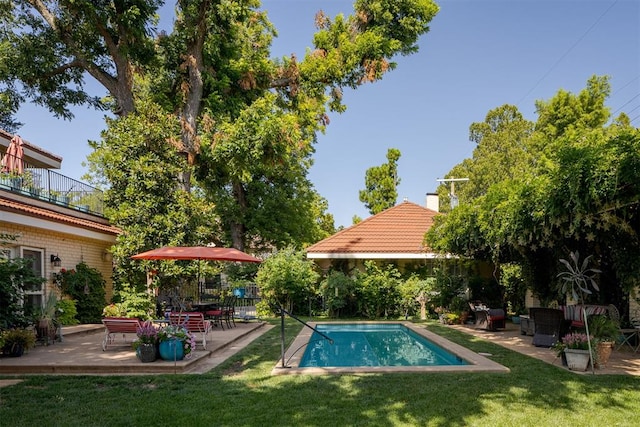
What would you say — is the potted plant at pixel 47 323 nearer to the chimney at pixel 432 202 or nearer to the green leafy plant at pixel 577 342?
the green leafy plant at pixel 577 342

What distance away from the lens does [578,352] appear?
7203 mm

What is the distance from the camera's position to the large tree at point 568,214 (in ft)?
23.4

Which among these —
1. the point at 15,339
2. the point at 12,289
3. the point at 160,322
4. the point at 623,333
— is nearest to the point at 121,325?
the point at 160,322

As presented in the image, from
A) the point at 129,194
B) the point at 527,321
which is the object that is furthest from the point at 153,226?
the point at 527,321

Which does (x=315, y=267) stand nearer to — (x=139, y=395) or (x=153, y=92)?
(x=153, y=92)

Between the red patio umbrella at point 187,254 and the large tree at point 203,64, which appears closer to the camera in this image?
the red patio umbrella at point 187,254

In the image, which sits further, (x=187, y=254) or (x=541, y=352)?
(x=187, y=254)

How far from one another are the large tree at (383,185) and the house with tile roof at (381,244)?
1113 cm

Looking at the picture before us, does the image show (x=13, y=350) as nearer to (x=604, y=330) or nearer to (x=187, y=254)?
(x=187, y=254)

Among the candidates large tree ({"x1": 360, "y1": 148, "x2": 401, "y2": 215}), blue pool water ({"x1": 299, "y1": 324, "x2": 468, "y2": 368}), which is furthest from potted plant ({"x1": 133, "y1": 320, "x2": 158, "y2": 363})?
large tree ({"x1": 360, "y1": 148, "x2": 401, "y2": 215})

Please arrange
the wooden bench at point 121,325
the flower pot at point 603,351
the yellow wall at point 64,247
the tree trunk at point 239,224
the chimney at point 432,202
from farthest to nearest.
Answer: the tree trunk at point 239,224 → the chimney at point 432,202 → the yellow wall at point 64,247 → the wooden bench at point 121,325 → the flower pot at point 603,351

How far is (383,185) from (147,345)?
1065 inches

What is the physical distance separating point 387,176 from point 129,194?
876 inches

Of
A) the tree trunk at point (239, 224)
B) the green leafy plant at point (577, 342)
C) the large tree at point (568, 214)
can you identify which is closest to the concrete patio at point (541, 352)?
the green leafy plant at point (577, 342)
